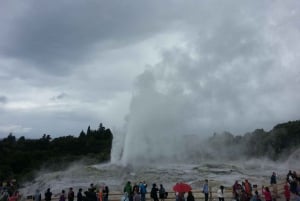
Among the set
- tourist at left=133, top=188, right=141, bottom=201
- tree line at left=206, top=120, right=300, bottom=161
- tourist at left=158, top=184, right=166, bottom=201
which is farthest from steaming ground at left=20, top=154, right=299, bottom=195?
tree line at left=206, top=120, right=300, bottom=161

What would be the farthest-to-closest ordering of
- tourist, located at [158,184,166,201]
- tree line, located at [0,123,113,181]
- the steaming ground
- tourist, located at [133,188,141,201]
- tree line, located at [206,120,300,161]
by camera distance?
tree line, located at [206,120,300,161] → tree line, located at [0,123,113,181] → the steaming ground → tourist, located at [158,184,166,201] → tourist, located at [133,188,141,201]

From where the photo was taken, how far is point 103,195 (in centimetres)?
2253

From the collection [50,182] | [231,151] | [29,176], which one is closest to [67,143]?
[231,151]

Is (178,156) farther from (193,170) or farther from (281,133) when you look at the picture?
(281,133)

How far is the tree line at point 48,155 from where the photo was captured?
61594mm

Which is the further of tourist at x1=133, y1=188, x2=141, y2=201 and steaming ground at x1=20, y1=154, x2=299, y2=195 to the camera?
steaming ground at x1=20, y1=154, x2=299, y2=195

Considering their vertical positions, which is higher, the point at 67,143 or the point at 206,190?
the point at 67,143

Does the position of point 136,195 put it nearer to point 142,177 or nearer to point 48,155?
point 142,177

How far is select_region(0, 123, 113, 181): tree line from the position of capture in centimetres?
6159

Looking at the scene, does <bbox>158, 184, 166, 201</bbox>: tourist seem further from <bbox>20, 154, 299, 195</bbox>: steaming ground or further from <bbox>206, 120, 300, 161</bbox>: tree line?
<bbox>206, 120, 300, 161</bbox>: tree line

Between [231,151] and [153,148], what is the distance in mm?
29284

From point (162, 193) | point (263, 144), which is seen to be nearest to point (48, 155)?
point (263, 144)

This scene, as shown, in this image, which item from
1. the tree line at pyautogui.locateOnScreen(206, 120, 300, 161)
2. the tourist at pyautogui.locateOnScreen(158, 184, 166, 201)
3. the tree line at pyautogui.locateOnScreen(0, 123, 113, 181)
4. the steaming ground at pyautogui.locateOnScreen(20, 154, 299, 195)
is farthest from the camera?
the tree line at pyautogui.locateOnScreen(206, 120, 300, 161)

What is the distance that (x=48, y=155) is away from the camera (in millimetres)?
76688
